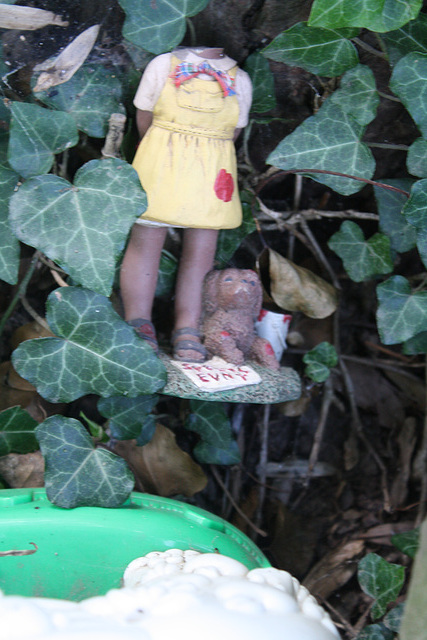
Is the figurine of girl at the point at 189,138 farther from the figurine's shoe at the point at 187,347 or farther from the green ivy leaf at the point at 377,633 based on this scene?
the green ivy leaf at the point at 377,633

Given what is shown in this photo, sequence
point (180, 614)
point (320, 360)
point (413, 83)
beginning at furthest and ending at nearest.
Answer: point (320, 360) < point (413, 83) < point (180, 614)

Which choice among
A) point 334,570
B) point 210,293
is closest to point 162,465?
point 210,293

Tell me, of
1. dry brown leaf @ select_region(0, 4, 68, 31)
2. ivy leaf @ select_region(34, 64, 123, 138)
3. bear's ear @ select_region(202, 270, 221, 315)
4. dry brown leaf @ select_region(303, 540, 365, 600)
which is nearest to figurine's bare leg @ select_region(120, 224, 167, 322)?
bear's ear @ select_region(202, 270, 221, 315)

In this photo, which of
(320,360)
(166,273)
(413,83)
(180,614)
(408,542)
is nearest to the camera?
(180,614)

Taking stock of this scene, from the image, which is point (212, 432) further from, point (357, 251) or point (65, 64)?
point (65, 64)

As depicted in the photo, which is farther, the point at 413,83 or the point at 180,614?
the point at 413,83

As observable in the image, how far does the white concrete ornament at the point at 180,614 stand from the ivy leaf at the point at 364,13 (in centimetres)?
89

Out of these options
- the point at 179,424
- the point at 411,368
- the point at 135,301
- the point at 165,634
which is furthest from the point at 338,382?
the point at 165,634

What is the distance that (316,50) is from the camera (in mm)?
1175

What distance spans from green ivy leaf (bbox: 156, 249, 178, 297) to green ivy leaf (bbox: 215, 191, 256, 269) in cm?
10

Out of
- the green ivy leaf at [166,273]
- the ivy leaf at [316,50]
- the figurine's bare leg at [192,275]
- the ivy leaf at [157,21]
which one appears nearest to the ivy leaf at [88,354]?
the figurine's bare leg at [192,275]

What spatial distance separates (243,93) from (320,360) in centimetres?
63

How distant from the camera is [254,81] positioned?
1281 millimetres

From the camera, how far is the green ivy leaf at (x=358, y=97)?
1.22 m
